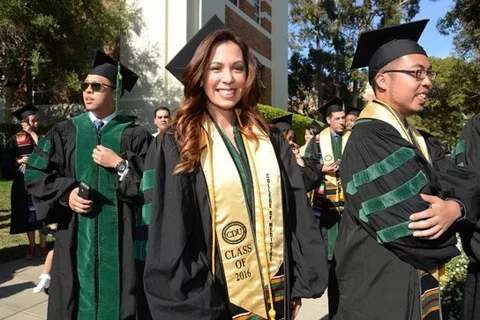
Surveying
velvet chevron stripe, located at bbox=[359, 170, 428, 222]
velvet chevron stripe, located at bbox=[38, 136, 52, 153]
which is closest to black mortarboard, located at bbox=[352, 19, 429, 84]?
velvet chevron stripe, located at bbox=[359, 170, 428, 222]

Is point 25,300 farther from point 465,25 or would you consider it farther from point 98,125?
point 465,25

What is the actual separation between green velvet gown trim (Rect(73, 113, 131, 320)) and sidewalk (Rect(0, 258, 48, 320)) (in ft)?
5.41

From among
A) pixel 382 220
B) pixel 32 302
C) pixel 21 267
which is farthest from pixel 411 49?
pixel 21 267

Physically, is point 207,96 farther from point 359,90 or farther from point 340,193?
point 359,90

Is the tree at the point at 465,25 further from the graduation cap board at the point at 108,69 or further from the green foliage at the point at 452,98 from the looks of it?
the graduation cap board at the point at 108,69

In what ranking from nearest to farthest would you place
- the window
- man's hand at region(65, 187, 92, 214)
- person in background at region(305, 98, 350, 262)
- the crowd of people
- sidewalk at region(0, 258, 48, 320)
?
the crowd of people < man's hand at region(65, 187, 92, 214) < sidewalk at region(0, 258, 48, 320) < person in background at region(305, 98, 350, 262) < the window

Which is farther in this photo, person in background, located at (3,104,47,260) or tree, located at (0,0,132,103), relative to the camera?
tree, located at (0,0,132,103)

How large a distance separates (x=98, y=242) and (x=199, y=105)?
1385mm

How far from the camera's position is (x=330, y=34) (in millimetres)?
31953

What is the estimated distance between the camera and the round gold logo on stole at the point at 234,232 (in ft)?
6.23

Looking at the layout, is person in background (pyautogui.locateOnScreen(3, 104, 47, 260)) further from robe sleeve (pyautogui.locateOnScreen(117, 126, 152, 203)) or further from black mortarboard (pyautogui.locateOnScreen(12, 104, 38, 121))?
robe sleeve (pyautogui.locateOnScreen(117, 126, 152, 203))

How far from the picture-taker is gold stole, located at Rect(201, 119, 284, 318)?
6.23 feet

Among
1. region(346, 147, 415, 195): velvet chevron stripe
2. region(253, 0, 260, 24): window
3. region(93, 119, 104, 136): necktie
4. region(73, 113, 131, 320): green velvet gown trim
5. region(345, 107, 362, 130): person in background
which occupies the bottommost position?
region(73, 113, 131, 320): green velvet gown trim

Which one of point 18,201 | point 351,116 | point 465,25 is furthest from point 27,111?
point 465,25
